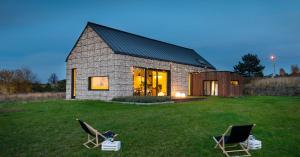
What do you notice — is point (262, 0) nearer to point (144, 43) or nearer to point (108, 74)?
point (144, 43)

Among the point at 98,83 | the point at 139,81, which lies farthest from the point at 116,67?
the point at 139,81

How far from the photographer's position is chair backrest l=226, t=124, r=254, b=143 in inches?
196

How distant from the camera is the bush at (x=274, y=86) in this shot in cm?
2588

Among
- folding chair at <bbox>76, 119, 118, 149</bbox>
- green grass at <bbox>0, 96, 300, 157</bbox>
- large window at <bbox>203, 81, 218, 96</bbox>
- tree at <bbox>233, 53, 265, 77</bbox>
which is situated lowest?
green grass at <bbox>0, 96, 300, 157</bbox>

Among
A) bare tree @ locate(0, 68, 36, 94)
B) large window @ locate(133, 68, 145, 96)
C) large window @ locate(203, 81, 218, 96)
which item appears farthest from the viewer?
bare tree @ locate(0, 68, 36, 94)

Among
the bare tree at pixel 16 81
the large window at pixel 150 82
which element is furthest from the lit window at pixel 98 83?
the bare tree at pixel 16 81

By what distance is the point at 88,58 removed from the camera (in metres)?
19.7

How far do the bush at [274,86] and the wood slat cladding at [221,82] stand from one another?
11.4ft

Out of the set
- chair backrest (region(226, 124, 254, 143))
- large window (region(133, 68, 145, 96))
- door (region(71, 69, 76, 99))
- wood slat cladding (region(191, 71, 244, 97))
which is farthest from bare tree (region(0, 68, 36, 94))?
chair backrest (region(226, 124, 254, 143))

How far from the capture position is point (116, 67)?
690 inches

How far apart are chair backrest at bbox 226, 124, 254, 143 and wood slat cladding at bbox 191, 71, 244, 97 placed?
19045 mm

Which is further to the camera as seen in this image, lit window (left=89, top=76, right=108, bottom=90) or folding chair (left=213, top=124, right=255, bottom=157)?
lit window (left=89, top=76, right=108, bottom=90)

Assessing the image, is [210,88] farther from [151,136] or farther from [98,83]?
[151,136]

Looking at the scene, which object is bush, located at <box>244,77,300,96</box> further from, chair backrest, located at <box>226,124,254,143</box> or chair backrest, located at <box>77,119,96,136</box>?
chair backrest, located at <box>77,119,96,136</box>
